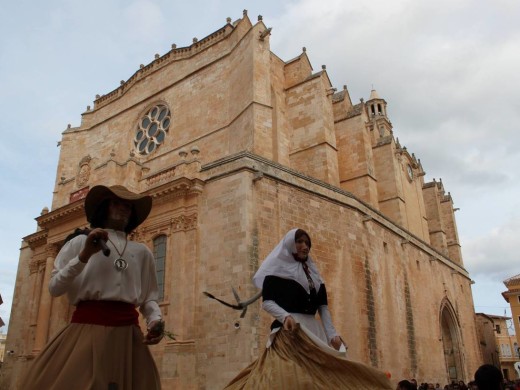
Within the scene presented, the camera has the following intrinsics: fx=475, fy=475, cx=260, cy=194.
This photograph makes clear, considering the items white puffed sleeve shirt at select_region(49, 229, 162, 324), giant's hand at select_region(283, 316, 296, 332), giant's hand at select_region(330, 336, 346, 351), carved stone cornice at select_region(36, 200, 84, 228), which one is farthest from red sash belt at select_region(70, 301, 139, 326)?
carved stone cornice at select_region(36, 200, 84, 228)

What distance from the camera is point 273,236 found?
44.1 ft

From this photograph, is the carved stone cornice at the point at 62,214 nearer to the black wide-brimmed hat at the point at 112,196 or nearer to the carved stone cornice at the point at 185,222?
the carved stone cornice at the point at 185,222

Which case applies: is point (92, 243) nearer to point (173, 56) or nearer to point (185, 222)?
point (185, 222)

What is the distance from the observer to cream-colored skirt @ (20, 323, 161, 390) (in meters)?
2.34

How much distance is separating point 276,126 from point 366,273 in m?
6.50

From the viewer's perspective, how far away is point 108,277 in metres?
2.69

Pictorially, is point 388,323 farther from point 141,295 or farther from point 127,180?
point 141,295

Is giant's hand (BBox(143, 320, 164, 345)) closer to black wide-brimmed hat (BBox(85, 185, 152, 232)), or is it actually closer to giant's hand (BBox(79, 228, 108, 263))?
giant's hand (BBox(79, 228, 108, 263))

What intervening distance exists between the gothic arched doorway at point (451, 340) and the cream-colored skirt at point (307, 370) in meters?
21.5

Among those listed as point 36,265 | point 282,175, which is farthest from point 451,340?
point 36,265

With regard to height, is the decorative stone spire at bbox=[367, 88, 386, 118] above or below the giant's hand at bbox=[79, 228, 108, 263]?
above

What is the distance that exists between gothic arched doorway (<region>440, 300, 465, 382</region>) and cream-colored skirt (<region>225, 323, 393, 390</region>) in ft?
70.4

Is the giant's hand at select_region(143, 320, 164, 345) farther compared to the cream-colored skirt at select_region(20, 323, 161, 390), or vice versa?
the giant's hand at select_region(143, 320, 164, 345)

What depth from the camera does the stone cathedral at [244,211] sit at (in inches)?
510
